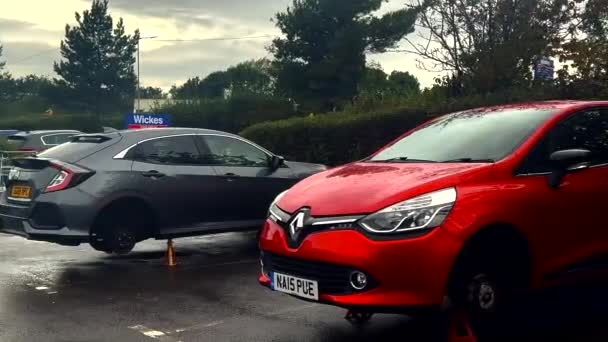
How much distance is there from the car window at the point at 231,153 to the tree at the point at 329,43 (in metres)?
34.1

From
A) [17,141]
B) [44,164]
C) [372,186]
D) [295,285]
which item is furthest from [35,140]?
[372,186]

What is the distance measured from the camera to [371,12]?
45.2 meters

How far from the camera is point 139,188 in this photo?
8.33m

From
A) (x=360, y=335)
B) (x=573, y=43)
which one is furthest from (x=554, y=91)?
(x=360, y=335)

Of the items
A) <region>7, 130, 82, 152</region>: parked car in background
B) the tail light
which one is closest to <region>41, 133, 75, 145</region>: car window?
<region>7, 130, 82, 152</region>: parked car in background

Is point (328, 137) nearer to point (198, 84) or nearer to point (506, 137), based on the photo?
point (506, 137)

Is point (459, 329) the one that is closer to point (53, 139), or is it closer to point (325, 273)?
point (325, 273)

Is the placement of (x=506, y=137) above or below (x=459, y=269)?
above

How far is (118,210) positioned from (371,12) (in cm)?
3873

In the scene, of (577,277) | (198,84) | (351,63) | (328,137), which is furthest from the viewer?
(198,84)

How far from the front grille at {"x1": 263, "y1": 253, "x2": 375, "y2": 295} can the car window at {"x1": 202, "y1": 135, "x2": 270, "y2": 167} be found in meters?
4.29

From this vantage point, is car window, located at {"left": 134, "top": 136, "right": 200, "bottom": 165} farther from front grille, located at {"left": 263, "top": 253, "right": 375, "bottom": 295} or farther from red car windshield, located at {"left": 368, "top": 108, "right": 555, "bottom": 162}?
front grille, located at {"left": 263, "top": 253, "right": 375, "bottom": 295}

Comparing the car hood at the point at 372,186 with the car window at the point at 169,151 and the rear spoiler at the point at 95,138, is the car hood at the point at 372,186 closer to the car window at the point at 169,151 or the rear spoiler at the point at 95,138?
the car window at the point at 169,151

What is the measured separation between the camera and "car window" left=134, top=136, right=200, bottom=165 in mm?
8578
